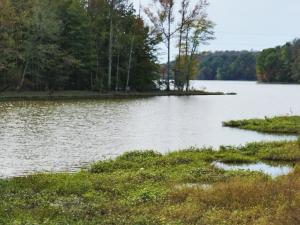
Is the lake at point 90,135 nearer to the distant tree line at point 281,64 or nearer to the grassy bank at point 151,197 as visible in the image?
the grassy bank at point 151,197

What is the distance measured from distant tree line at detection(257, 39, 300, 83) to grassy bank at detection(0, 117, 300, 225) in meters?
119

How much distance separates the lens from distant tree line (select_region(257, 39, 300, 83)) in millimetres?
135800

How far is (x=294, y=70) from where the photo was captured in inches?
5344

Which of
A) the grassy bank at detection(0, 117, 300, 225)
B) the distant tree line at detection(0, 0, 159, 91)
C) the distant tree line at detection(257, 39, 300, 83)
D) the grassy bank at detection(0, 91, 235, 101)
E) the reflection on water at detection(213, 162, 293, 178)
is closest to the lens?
the grassy bank at detection(0, 117, 300, 225)

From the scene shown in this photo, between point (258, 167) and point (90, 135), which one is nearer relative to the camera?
point (258, 167)

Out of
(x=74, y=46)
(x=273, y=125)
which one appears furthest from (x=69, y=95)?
(x=273, y=125)

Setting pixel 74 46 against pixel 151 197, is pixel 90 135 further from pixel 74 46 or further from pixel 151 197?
pixel 74 46

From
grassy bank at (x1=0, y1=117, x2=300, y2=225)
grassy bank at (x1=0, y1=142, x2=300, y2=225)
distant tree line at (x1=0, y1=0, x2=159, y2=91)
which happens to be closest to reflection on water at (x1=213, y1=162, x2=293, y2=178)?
grassy bank at (x1=0, y1=117, x2=300, y2=225)

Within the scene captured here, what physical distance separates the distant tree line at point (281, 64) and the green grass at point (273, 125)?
98925mm

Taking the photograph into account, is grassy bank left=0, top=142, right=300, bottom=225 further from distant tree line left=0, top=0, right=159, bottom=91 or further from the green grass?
distant tree line left=0, top=0, right=159, bottom=91

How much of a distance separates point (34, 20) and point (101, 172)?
4254 centimetres

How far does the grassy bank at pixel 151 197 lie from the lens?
977 cm

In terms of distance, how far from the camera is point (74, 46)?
204ft

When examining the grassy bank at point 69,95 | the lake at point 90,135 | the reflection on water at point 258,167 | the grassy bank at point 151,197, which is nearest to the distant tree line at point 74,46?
the grassy bank at point 69,95
